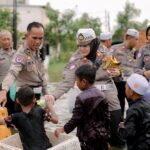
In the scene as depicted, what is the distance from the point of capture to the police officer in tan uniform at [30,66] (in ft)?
14.8

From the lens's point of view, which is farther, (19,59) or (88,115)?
(19,59)

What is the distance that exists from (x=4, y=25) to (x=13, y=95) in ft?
76.6

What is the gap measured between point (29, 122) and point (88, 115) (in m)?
0.58

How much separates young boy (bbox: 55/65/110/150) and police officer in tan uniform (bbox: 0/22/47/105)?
94 cm

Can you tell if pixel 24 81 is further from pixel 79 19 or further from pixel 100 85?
pixel 79 19

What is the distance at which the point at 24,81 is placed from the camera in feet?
16.0

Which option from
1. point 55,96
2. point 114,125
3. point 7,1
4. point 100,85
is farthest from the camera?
point 7,1

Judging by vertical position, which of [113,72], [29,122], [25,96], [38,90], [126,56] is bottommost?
[29,122]

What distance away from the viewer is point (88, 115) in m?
3.76

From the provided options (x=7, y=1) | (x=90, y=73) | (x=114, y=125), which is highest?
(x=7, y=1)

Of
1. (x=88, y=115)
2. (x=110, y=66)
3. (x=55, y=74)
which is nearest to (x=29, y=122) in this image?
(x=88, y=115)

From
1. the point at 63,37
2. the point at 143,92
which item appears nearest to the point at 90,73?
the point at 143,92

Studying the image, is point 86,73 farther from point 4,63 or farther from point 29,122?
point 4,63

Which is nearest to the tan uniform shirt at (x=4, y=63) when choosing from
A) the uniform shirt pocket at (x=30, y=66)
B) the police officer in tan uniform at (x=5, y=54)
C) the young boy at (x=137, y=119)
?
the police officer in tan uniform at (x=5, y=54)
